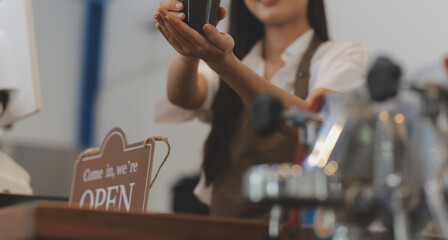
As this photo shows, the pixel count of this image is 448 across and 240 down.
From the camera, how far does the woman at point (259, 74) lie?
1057 millimetres

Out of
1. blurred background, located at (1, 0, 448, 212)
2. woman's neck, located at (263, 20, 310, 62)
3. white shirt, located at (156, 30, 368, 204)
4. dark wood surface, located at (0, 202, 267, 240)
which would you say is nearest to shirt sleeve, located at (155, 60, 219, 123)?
white shirt, located at (156, 30, 368, 204)

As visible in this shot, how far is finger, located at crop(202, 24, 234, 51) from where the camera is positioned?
77 centimetres

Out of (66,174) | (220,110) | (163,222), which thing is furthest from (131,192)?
(66,174)

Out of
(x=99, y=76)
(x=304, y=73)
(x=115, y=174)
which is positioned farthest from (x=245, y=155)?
(x=99, y=76)

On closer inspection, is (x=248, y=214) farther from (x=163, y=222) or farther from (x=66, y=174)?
(x=66, y=174)

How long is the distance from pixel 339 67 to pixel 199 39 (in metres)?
0.37

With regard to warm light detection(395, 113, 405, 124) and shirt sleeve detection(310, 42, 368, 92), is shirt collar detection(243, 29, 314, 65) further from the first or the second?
warm light detection(395, 113, 405, 124)

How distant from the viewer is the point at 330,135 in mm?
484

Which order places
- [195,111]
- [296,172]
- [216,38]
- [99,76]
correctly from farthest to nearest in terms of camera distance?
[99,76] → [195,111] → [216,38] → [296,172]

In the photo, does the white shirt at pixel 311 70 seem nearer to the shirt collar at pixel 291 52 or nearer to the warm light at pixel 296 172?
the shirt collar at pixel 291 52

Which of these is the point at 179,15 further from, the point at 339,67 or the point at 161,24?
the point at 339,67

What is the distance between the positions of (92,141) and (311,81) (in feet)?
13.1

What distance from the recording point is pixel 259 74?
1041 millimetres

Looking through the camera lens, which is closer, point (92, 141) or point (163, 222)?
point (163, 222)
